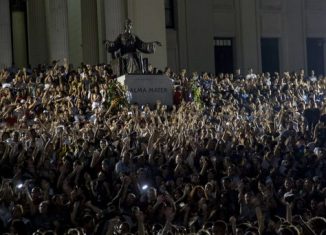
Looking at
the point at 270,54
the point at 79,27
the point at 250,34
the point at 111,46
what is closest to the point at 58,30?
the point at 79,27

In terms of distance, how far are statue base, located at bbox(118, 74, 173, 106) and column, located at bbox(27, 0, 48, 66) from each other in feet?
38.3

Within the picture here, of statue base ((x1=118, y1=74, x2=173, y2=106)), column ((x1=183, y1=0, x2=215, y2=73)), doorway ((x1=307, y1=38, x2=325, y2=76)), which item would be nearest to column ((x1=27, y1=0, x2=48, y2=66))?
column ((x1=183, y1=0, x2=215, y2=73))

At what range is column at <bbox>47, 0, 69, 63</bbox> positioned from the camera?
133 ft

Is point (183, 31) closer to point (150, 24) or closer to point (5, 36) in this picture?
point (150, 24)

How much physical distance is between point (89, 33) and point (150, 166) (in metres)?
21.1

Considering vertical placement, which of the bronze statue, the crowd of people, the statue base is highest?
the bronze statue

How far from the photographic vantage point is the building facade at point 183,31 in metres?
39.3

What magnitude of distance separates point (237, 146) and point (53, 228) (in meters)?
7.50

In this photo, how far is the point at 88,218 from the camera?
587 inches

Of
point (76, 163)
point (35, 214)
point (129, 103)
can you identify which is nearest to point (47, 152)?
point (76, 163)

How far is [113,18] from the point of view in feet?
126

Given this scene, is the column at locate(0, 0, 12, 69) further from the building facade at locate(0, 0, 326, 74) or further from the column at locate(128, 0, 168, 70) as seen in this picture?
the column at locate(128, 0, 168, 70)

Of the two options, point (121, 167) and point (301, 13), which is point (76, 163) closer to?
point (121, 167)

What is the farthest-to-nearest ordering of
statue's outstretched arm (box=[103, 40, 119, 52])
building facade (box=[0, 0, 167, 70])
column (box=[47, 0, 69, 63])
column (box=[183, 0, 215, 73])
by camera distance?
column (box=[183, 0, 215, 73]) → column (box=[47, 0, 69, 63]) → building facade (box=[0, 0, 167, 70]) → statue's outstretched arm (box=[103, 40, 119, 52])
